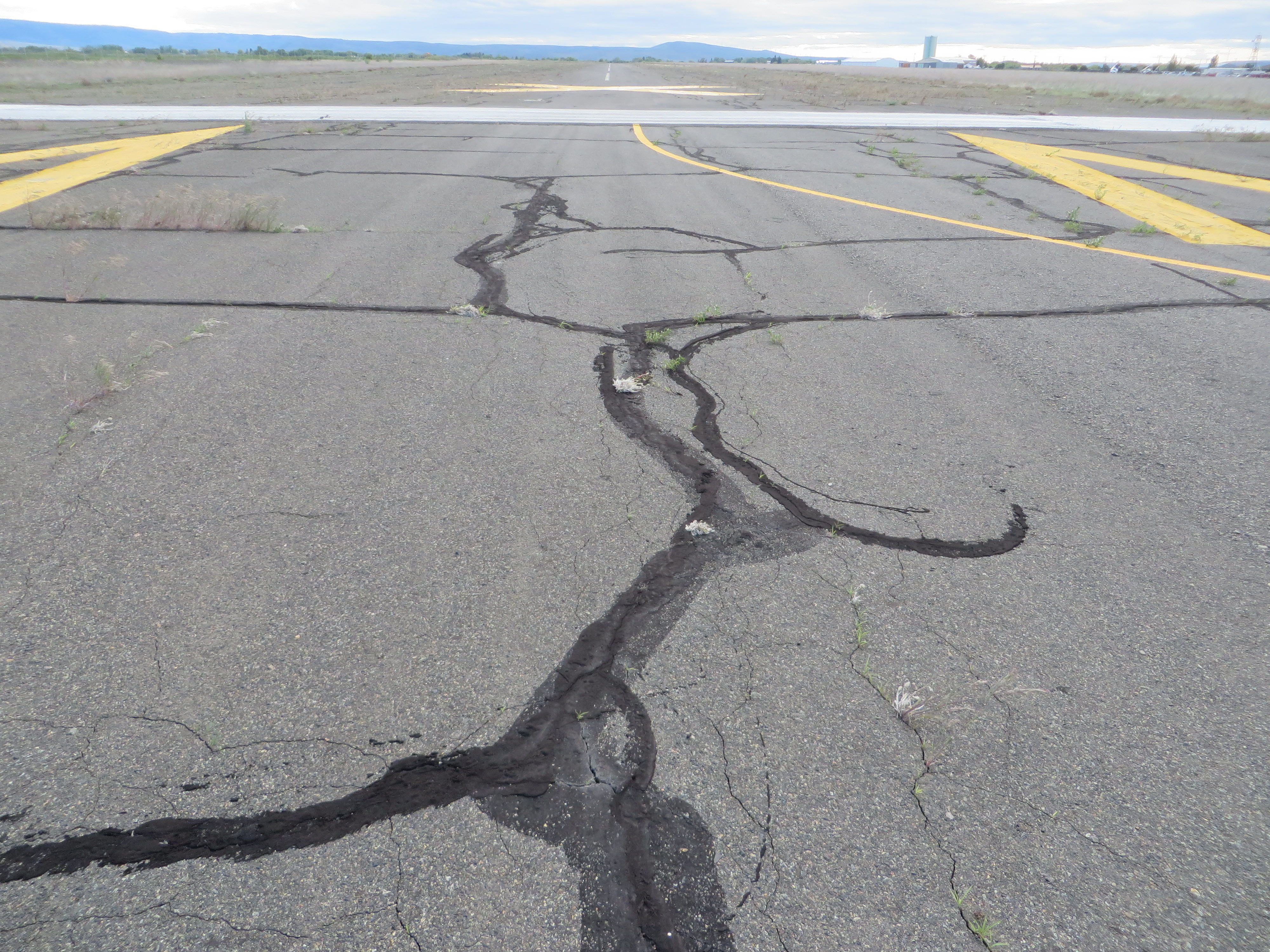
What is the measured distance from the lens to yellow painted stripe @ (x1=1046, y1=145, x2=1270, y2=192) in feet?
38.7

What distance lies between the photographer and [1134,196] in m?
10.6

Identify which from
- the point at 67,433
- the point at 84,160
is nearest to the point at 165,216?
the point at 67,433

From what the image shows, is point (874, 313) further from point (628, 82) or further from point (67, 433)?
point (628, 82)

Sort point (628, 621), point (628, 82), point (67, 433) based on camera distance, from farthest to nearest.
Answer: point (628, 82)
point (67, 433)
point (628, 621)

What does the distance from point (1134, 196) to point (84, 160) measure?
16884mm

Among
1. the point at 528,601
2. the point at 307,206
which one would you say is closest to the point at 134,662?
the point at 528,601

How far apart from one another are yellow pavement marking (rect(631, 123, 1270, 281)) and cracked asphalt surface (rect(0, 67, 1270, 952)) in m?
1.43

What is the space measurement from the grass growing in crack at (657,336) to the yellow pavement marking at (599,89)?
27.7 metres

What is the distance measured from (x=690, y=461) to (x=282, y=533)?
2.06 metres

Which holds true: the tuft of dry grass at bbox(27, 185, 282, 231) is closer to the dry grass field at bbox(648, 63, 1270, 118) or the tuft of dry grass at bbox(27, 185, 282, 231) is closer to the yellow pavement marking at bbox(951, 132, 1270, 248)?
the yellow pavement marking at bbox(951, 132, 1270, 248)

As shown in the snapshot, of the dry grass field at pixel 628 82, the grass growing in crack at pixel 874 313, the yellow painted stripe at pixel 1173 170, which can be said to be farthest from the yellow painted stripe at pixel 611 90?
the grass growing in crack at pixel 874 313

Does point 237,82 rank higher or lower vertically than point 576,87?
lower

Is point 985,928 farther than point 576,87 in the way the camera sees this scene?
No

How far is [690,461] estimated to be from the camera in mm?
3848
